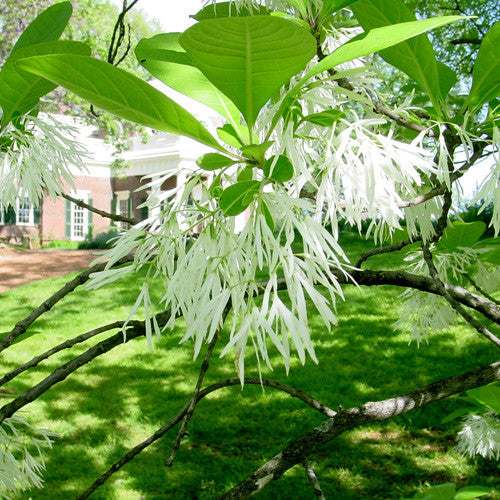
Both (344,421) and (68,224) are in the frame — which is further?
(68,224)

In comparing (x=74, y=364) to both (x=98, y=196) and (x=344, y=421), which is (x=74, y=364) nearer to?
(x=344, y=421)

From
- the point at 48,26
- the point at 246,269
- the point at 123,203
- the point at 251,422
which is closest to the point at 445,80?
the point at 246,269

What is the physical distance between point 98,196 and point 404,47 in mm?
19745

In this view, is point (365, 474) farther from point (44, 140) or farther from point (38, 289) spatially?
point (38, 289)

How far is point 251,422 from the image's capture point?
3.73 metres

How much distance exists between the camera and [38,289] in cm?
809

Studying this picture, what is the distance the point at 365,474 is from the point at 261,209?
290cm

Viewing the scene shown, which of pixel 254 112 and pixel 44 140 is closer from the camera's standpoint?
pixel 254 112

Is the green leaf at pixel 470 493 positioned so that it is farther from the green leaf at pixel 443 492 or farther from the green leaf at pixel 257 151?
the green leaf at pixel 257 151

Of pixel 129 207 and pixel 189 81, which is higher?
pixel 189 81

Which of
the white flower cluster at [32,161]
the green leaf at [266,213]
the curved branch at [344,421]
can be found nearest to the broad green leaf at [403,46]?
the green leaf at [266,213]

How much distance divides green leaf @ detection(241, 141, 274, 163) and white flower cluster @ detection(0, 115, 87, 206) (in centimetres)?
78

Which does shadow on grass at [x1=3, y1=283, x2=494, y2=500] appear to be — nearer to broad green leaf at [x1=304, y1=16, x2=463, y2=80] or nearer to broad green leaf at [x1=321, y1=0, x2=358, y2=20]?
broad green leaf at [x1=321, y1=0, x2=358, y2=20]

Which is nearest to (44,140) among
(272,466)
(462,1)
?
(272,466)
